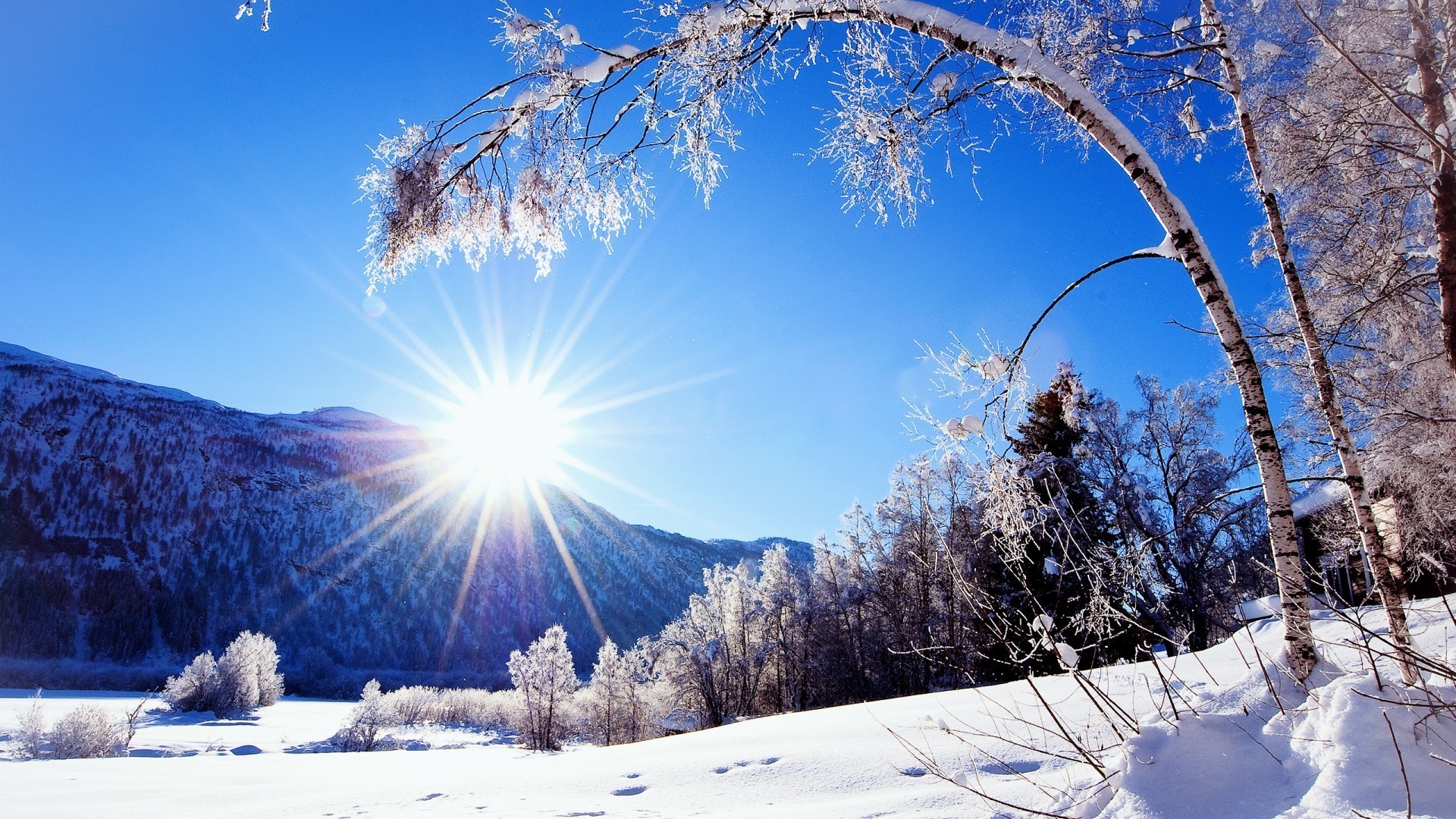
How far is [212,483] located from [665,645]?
11246 centimetres

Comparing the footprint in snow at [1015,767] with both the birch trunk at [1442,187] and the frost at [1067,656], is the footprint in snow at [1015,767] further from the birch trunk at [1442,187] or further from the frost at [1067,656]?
the birch trunk at [1442,187]

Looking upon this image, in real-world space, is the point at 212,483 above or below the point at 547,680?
above

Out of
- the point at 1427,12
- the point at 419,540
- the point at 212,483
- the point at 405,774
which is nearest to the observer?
the point at 1427,12

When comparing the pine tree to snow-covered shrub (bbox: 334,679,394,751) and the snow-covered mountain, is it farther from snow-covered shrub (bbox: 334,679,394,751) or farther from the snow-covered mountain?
the snow-covered mountain

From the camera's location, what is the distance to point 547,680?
110 feet

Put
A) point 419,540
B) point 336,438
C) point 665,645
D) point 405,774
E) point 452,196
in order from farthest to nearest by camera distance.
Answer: point 336,438, point 419,540, point 665,645, point 405,774, point 452,196

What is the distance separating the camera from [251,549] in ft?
335

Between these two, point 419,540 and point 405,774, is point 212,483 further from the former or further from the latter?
point 405,774

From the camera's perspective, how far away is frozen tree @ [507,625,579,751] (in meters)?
33.4

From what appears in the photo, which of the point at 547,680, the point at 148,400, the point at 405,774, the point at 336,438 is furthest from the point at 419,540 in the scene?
the point at 405,774

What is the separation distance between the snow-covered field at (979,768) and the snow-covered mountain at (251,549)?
321 feet

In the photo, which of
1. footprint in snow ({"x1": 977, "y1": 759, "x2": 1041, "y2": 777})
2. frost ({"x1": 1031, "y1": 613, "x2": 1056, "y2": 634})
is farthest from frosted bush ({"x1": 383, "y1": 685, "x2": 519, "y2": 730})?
frost ({"x1": 1031, "y1": 613, "x2": 1056, "y2": 634})

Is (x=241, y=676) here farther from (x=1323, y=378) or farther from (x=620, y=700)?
(x=1323, y=378)

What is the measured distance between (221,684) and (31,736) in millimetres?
23907
